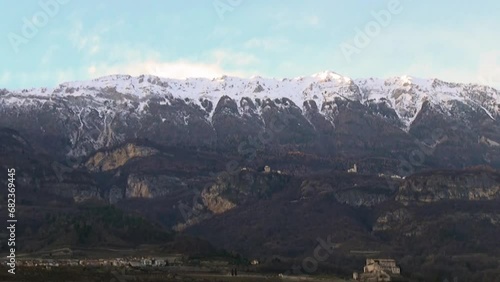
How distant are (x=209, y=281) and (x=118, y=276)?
62.0 feet

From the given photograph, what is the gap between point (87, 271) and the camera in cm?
19500

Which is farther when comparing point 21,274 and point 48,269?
point 48,269

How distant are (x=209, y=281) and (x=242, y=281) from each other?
7898mm

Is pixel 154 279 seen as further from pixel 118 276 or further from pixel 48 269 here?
pixel 48 269

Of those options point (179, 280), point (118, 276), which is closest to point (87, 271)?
point (118, 276)

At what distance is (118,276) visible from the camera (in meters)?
193

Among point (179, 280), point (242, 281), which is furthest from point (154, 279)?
point (242, 281)

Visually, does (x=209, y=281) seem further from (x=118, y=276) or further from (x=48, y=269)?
(x=48, y=269)

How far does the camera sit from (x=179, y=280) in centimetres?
19300

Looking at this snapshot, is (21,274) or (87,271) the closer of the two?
(21,274)

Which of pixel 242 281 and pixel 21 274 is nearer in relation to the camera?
pixel 21 274

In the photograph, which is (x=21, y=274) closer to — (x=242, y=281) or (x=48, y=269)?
(x=48, y=269)

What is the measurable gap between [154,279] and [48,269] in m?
21.8

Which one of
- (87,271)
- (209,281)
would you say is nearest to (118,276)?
(87,271)
